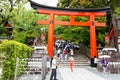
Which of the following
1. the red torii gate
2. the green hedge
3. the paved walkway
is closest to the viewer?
the green hedge

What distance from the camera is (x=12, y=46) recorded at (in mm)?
15391

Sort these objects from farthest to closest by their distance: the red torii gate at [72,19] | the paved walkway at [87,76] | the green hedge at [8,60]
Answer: the red torii gate at [72,19] → the paved walkway at [87,76] → the green hedge at [8,60]

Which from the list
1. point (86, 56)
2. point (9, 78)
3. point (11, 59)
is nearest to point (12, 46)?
point (11, 59)

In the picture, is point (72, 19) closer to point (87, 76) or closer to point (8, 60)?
point (87, 76)

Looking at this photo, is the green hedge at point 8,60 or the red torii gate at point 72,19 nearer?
the green hedge at point 8,60

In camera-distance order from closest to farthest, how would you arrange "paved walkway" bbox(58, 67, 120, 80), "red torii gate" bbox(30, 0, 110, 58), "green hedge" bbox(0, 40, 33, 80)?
"green hedge" bbox(0, 40, 33, 80) → "paved walkway" bbox(58, 67, 120, 80) → "red torii gate" bbox(30, 0, 110, 58)

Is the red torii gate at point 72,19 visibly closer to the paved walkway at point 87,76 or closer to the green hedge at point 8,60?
the paved walkway at point 87,76

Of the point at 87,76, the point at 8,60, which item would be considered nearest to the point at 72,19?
the point at 87,76

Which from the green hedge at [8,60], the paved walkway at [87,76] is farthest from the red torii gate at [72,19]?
the green hedge at [8,60]

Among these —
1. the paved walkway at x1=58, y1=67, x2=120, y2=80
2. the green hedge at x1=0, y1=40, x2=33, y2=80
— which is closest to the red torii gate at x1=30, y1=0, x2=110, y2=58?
the paved walkway at x1=58, y1=67, x2=120, y2=80

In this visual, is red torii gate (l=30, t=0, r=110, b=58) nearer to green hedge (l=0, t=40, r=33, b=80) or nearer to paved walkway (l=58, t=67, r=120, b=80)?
paved walkway (l=58, t=67, r=120, b=80)

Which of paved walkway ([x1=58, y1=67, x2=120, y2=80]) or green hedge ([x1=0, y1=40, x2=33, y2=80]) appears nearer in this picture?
green hedge ([x1=0, y1=40, x2=33, y2=80])

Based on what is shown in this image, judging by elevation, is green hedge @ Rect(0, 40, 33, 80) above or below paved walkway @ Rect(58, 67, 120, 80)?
above

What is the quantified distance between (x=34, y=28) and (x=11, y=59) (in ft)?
81.4
